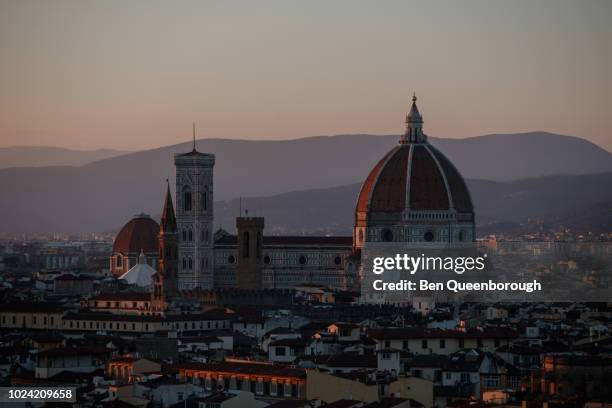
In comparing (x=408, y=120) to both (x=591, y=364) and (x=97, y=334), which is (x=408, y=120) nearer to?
(x=97, y=334)

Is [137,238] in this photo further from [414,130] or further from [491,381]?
[491,381]

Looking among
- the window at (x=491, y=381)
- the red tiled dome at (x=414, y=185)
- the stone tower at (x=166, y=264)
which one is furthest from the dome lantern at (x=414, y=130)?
the window at (x=491, y=381)

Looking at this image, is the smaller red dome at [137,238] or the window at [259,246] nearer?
the window at [259,246]

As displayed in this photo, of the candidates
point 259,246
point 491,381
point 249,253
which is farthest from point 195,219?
point 491,381

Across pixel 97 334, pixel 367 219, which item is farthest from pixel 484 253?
pixel 97 334

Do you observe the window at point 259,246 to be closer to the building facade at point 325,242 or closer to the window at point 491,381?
the building facade at point 325,242
